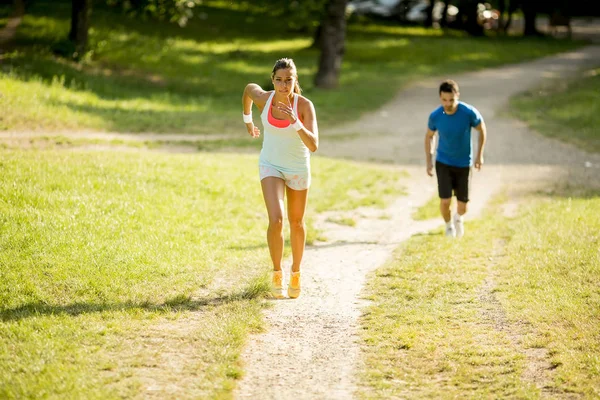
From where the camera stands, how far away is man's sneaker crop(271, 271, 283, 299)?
A: 25.5ft

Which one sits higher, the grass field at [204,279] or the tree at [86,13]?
the tree at [86,13]

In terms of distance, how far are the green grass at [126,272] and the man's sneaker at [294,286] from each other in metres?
0.30

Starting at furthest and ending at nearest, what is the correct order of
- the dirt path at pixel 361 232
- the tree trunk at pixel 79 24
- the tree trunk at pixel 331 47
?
1. the tree trunk at pixel 331 47
2. the tree trunk at pixel 79 24
3. the dirt path at pixel 361 232

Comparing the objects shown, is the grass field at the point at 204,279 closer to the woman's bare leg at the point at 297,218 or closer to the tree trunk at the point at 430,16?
the woman's bare leg at the point at 297,218

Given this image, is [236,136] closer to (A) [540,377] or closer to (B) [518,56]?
(A) [540,377]

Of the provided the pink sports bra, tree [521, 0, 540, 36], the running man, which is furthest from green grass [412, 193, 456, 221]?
tree [521, 0, 540, 36]

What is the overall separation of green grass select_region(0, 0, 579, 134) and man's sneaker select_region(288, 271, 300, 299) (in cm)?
941

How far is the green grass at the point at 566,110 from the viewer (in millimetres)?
19578

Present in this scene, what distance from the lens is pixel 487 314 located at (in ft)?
24.4

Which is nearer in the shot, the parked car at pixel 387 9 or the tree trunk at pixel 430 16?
the tree trunk at pixel 430 16

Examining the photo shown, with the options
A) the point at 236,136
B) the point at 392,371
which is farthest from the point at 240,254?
the point at 236,136

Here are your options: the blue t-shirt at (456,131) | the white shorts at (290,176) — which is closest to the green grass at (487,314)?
the blue t-shirt at (456,131)

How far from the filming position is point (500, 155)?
17281mm

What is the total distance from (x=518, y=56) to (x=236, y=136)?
22400 millimetres
